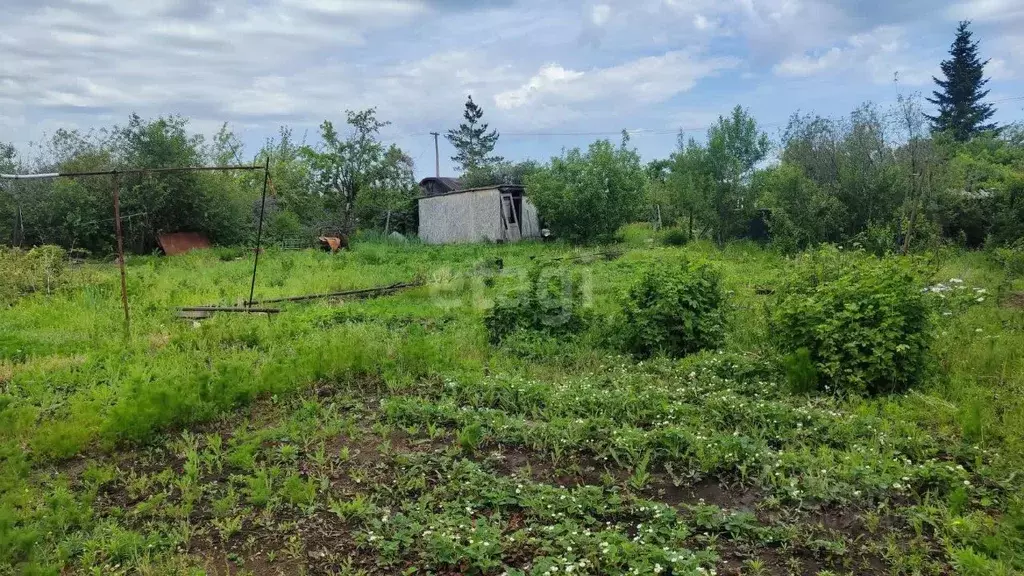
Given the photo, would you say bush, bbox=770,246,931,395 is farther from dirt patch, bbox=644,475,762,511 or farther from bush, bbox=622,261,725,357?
dirt patch, bbox=644,475,762,511

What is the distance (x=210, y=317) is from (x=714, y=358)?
6.53 metres

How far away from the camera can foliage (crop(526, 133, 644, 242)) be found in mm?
20797

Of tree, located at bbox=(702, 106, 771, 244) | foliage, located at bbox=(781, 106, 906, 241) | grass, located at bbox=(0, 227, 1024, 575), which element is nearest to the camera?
grass, located at bbox=(0, 227, 1024, 575)

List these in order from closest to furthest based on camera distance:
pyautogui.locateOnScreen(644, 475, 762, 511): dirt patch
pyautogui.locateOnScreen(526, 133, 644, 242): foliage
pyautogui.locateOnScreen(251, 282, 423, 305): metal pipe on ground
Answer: pyautogui.locateOnScreen(644, 475, 762, 511): dirt patch < pyautogui.locateOnScreen(251, 282, 423, 305): metal pipe on ground < pyautogui.locateOnScreen(526, 133, 644, 242): foliage

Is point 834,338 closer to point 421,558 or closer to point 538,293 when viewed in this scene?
point 538,293

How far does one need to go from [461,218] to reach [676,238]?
799 centimetres

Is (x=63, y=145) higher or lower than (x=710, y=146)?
higher

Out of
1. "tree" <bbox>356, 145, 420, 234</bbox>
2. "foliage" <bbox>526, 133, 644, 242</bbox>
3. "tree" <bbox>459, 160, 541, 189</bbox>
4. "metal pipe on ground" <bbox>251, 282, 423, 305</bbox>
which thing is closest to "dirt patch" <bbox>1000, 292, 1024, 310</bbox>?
"metal pipe on ground" <bbox>251, 282, 423, 305</bbox>

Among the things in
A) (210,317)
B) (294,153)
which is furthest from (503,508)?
(294,153)

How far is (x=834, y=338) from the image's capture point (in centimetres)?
549

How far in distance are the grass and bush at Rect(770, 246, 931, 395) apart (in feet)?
0.83

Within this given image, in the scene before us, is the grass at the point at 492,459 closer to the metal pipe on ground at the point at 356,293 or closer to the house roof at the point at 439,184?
the metal pipe on ground at the point at 356,293

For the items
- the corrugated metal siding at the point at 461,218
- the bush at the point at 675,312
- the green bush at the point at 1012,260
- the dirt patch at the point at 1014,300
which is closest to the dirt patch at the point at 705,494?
the bush at the point at 675,312

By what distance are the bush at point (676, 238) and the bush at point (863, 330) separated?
13.9 metres
